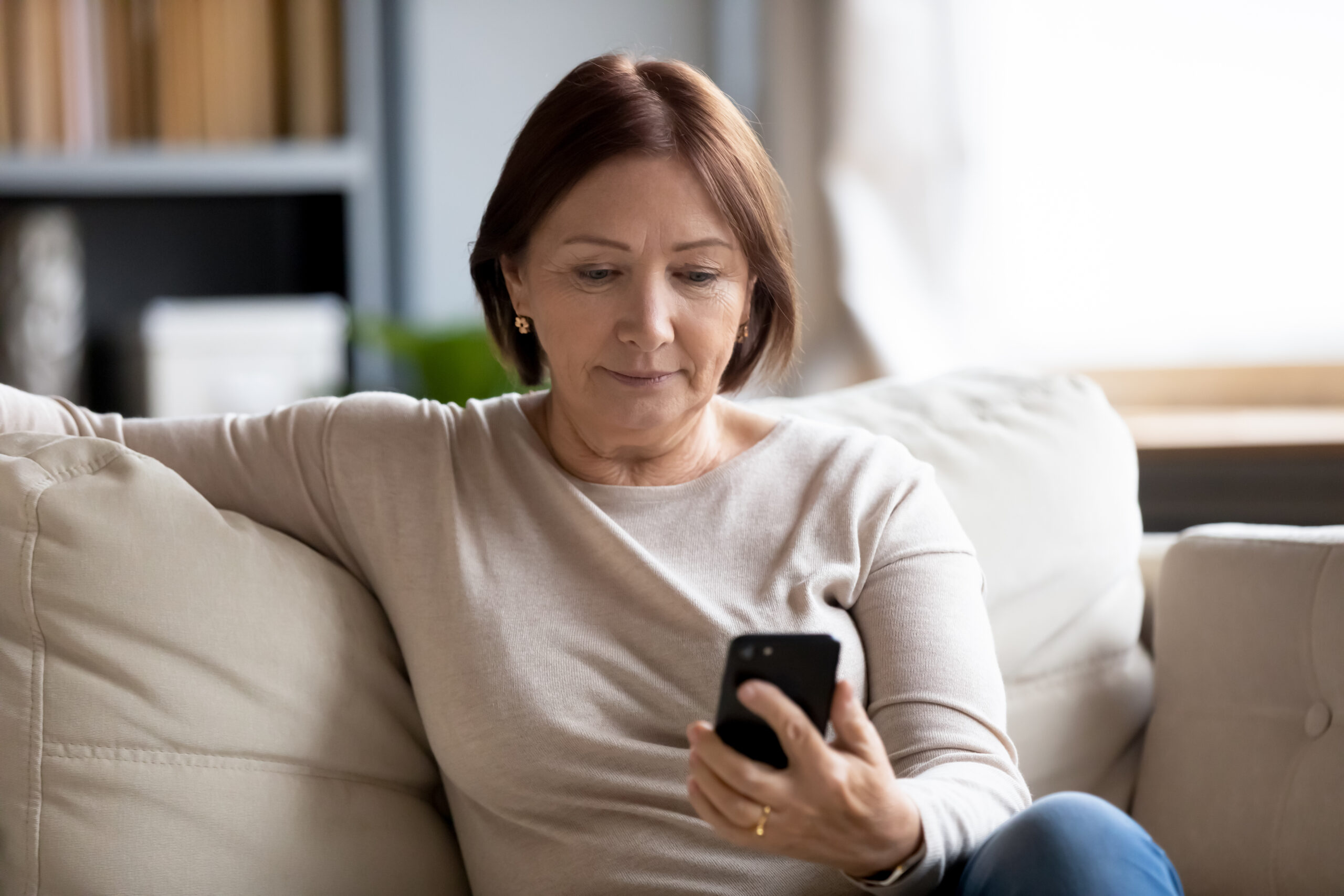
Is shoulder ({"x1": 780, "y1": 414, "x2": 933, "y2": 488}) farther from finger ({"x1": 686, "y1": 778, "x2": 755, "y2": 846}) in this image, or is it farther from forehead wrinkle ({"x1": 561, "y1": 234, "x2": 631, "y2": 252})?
finger ({"x1": 686, "y1": 778, "x2": 755, "y2": 846})

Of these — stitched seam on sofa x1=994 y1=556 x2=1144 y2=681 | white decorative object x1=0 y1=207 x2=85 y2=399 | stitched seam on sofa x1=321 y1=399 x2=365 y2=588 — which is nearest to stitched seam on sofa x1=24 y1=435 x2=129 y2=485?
stitched seam on sofa x1=321 y1=399 x2=365 y2=588

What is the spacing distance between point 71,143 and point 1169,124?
7.52 ft

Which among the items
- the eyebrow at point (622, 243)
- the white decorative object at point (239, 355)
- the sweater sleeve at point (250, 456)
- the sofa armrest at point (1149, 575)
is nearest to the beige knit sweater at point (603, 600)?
the sweater sleeve at point (250, 456)

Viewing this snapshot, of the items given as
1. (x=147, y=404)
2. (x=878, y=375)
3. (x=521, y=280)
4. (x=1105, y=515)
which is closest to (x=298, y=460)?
(x=521, y=280)

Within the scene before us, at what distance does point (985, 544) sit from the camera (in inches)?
57.4

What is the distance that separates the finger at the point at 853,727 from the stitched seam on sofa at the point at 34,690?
2.06 feet

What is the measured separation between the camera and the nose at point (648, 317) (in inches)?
47.1

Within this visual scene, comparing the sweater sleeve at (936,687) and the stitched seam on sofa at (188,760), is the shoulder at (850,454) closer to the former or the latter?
the sweater sleeve at (936,687)

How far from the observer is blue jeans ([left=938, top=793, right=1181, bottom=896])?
921mm

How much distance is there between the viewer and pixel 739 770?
36.5 inches

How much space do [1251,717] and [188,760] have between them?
106cm

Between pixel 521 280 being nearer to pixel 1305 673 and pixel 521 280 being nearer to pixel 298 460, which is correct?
pixel 298 460

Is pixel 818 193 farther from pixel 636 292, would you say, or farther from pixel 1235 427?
pixel 636 292

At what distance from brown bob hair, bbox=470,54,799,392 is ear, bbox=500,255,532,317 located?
0.02 metres
